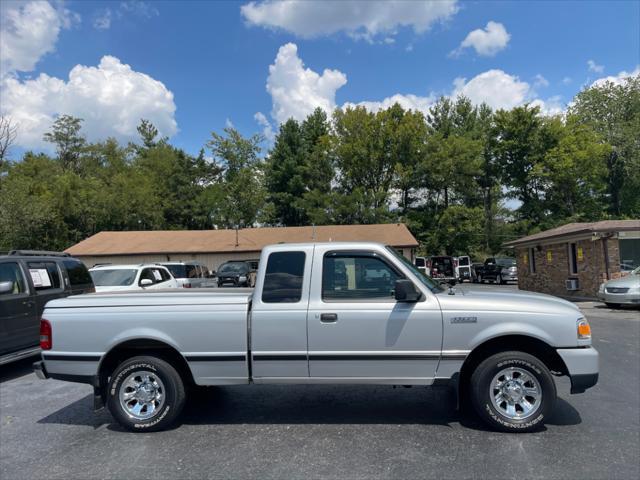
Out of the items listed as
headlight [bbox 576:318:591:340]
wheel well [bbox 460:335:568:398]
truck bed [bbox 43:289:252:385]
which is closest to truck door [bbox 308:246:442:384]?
wheel well [bbox 460:335:568:398]

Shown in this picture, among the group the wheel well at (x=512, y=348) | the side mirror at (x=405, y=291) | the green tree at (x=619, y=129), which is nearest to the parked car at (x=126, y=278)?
the side mirror at (x=405, y=291)

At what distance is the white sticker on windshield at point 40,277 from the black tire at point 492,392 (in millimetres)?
7571

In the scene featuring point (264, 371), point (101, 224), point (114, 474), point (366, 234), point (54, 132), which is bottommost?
point (114, 474)

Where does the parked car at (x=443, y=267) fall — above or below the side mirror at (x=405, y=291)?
below

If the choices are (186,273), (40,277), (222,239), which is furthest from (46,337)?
(222,239)

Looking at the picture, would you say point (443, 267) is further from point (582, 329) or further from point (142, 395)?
point (142, 395)

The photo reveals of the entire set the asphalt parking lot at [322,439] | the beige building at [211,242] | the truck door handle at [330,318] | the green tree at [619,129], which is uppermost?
the green tree at [619,129]

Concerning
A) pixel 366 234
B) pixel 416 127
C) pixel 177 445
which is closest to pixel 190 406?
Answer: pixel 177 445

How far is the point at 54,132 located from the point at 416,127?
45.4m

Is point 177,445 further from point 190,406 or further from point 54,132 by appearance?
point 54,132

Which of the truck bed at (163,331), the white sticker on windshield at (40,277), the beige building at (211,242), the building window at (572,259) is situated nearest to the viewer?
the truck bed at (163,331)

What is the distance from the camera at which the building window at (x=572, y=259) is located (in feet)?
70.0

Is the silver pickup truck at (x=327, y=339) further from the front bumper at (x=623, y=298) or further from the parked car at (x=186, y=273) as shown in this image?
the front bumper at (x=623, y=298)

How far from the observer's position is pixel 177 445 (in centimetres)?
462
